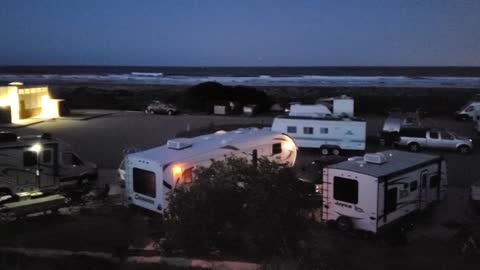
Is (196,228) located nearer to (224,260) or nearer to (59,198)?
(224,260)

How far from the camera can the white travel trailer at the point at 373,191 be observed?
1084 centimetres

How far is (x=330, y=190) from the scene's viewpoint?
1160 centimetres

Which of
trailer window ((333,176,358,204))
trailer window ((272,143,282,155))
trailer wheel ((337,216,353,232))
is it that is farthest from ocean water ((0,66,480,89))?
trailer wheel ((337,216,353,232))

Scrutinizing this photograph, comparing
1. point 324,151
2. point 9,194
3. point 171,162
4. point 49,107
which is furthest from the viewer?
point 49,107

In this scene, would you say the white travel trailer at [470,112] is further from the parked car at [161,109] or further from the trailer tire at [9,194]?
the trailer tire at [9,194]

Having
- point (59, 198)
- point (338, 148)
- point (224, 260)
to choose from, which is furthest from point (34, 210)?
point (338, 148)

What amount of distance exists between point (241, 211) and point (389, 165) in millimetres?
4524

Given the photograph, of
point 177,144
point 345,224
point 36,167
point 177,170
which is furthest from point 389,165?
point 36,167

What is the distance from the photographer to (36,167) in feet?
46.8

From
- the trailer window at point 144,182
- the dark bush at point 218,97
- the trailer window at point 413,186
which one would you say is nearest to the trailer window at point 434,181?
the trailer window at point 413,186

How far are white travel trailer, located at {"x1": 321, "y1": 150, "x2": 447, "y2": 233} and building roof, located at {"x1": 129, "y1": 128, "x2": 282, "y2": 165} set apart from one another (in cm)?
320

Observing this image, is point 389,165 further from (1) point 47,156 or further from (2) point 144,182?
(1) point 47,156

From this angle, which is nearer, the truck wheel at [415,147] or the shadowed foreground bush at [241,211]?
the shadowed foreground bush at [241,211]

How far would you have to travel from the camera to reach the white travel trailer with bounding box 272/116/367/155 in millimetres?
21797
